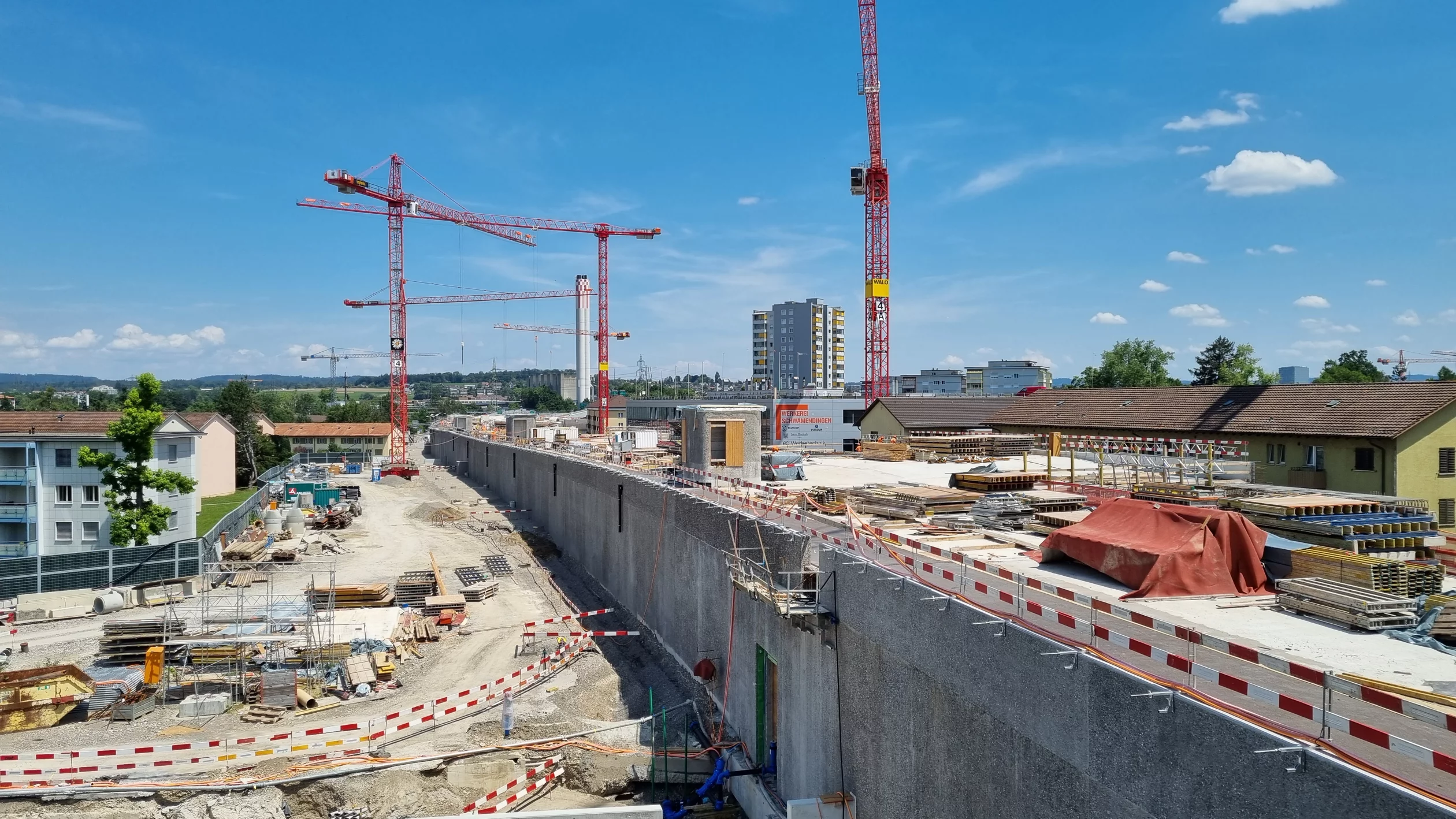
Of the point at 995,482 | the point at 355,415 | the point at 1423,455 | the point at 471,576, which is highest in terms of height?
the point at 1423,455

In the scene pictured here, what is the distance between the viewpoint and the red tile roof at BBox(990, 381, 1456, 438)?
18.1 meters

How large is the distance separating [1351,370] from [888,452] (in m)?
86.7

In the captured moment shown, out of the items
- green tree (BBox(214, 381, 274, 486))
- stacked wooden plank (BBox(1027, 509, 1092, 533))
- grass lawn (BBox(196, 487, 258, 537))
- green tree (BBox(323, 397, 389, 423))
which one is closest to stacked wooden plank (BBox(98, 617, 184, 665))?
grass lawn (BBox(196, 487, 258, 537))

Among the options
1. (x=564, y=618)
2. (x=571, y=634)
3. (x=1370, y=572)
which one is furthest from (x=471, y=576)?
(x=1370, y=572)

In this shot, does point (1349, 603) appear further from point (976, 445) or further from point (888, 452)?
point (888, 452)

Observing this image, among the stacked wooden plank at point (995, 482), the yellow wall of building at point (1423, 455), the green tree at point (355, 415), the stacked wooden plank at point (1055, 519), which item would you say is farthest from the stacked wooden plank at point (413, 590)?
the green tree at point (355, 415)

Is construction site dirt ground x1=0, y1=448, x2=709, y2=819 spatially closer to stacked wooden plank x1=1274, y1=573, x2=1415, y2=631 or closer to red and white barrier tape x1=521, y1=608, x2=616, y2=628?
red and white barrier tape x1=521, y1=608, x2=616, y2=628

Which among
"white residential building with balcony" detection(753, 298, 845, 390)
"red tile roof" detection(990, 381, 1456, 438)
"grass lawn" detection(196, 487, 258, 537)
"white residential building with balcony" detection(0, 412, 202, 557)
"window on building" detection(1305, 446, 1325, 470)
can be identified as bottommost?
"grass lawn" detection(196, 487, 258, 537)

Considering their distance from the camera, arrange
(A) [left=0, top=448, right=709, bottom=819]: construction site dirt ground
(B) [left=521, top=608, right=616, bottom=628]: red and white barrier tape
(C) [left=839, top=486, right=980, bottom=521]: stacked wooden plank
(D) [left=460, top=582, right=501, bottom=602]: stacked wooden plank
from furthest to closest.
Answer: (D) [left=460, top=582, right=501, bottom=602]: stacked wooden plank → (B) [left=521, top=608, right=616, bottom=628]: red and white barrier tape → (C) [left=839, top=486, right=980, bottom=521]: stacked wooden plank → (A) [left=0, top=448, right=709, bottom=819]: construction site dirt ground

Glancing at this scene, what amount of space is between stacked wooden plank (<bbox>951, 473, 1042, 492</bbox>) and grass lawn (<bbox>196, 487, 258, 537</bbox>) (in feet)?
122

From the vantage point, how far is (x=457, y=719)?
60.9ft

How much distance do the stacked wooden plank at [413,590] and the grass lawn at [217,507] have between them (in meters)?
17.2

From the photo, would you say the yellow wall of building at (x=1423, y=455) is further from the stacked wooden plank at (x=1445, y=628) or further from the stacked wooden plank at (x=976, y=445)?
the stacked wooden plank at (x=976, y=445)

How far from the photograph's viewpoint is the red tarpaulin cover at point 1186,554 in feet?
36.8
